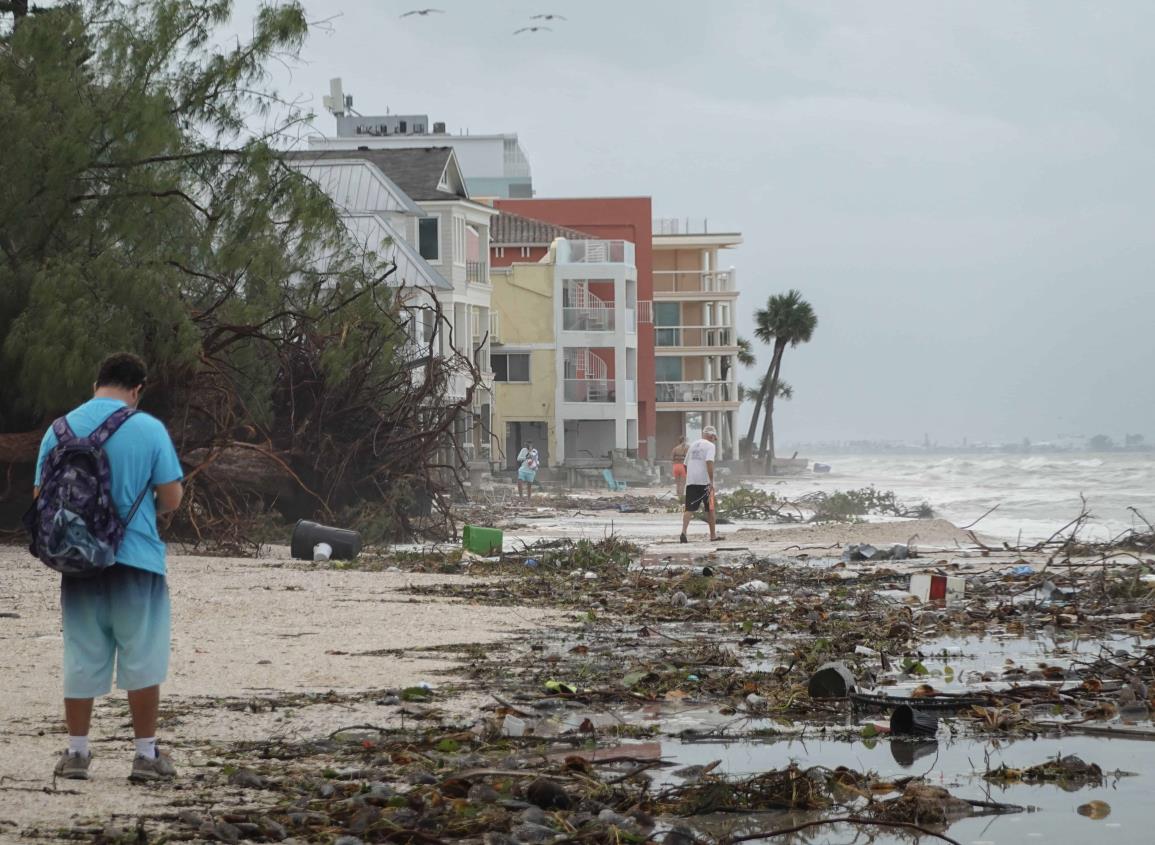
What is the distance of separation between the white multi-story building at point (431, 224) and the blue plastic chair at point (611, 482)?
4647 mm

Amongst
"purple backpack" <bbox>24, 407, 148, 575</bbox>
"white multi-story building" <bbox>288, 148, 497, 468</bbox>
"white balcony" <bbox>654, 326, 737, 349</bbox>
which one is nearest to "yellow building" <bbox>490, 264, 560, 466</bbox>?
"white multi-story building" <bbox>288, 148, 497, 468</bbox>

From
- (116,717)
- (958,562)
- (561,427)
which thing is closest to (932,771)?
(116,717)

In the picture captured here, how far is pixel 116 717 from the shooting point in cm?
805

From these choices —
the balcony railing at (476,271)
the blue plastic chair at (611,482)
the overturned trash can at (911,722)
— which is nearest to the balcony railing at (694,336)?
the blue plastic chair at (611,482)

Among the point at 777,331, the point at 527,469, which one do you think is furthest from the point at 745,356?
the point at 527,469

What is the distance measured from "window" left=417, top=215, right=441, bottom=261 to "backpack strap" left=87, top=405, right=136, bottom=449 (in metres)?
47.0

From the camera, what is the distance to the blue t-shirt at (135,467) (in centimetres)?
648

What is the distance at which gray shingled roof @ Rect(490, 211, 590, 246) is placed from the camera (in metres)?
72.5

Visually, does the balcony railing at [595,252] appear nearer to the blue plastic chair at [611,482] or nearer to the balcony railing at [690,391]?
the blue plastic chair at [611,482]

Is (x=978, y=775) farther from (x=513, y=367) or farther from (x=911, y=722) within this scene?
(x=513, y=367)

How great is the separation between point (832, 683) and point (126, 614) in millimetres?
3840

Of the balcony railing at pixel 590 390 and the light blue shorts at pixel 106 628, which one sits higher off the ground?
the balcony railing at pixel 590 390

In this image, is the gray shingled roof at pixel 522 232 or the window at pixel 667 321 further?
the window at pixel 667 321

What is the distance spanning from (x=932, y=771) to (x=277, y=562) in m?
12.6
